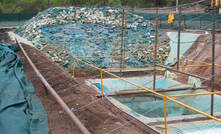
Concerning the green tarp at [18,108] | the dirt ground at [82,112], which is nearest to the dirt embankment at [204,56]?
the dirt ground at [82,112]

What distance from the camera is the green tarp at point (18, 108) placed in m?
5.33

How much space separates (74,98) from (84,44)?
11.3 m

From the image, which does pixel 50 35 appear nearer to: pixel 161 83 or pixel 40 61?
pixel 40 61

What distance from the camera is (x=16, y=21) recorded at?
1481 inches

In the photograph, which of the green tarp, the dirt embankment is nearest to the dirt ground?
the green tarp

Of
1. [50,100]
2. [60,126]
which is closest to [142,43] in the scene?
[50,100]

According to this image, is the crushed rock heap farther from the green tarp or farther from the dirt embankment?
the green tarp

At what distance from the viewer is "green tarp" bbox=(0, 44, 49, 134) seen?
5328 mm

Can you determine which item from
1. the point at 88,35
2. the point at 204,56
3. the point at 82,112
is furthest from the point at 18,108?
the point at 88,35

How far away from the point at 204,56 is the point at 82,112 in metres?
11.2

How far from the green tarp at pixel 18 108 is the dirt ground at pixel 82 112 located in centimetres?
33

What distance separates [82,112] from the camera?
772 centimetres

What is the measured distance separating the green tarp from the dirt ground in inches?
12.9

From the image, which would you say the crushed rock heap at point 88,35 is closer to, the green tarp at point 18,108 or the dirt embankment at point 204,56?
the dirt embankment at point 204,56
